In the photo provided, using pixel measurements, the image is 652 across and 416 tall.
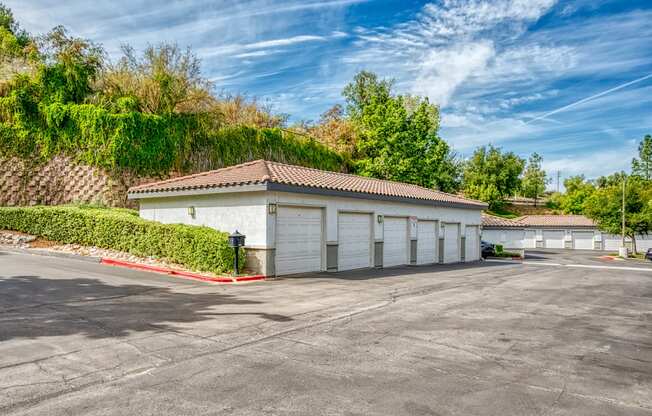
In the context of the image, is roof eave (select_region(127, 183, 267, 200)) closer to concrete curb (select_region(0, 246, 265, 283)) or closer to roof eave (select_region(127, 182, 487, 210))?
roof eave (select_region(127, 182, 487, 210))

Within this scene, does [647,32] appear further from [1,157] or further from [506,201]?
[506,201]

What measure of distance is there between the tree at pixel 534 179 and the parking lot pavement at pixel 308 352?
77.3 metres

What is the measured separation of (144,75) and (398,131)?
21.4 meters

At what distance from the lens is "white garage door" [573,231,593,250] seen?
179 feet

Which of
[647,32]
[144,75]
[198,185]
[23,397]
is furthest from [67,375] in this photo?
[647,32]

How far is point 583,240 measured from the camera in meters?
55.0

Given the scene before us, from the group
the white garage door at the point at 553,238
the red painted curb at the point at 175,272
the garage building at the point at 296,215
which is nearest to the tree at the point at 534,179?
the white garage door at the point at 553,238

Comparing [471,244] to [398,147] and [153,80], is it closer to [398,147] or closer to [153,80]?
[398,147]

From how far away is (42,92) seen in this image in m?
22.1

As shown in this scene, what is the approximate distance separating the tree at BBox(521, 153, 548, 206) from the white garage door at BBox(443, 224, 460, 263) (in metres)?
61.7

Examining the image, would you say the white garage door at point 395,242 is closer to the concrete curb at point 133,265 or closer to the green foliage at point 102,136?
the concrete curb at point 133,265

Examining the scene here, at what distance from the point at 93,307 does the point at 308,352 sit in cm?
491

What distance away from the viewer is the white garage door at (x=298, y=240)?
587 inches

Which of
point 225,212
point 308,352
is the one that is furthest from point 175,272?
point 308,352
